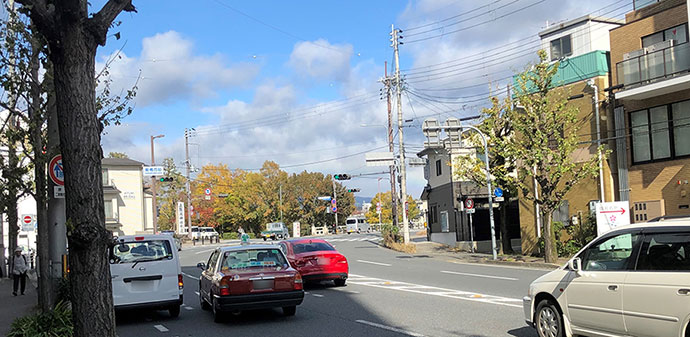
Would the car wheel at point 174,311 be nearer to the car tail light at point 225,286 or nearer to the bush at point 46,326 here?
the car tail light at point 225,286

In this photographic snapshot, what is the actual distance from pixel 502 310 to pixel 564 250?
15.8m

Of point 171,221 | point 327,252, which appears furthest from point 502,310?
point 171,221

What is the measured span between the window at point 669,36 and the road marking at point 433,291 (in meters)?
14.3

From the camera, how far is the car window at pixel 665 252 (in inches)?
261

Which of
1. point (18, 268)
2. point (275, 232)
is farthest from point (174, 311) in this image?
point (275, 232)

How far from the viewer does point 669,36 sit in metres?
23.0

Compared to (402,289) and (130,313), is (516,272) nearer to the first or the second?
(402,289)

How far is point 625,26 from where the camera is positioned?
80.2ft

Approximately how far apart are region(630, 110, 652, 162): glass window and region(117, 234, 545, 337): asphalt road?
9.79m

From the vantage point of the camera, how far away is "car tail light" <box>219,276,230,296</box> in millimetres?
11250

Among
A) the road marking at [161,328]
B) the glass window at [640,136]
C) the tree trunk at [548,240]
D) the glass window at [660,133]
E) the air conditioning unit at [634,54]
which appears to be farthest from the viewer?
the tree trunk at [548,240]

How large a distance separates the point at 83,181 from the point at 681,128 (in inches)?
917

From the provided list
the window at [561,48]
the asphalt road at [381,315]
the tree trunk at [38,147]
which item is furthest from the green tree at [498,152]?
the tree trunk at [38,147]

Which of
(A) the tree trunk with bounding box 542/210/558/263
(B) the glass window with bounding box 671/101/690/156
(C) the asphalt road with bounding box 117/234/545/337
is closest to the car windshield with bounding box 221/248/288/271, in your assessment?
(C) the asphalt road with bounding box 117/234/545/337
